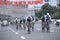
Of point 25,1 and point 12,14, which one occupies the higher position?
point 25,1

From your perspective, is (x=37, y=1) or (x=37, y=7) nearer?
(x=37, y=1)

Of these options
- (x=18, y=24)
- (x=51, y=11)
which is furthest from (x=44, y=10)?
(x=18, y=24)

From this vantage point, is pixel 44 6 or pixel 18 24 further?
pixel 44 6

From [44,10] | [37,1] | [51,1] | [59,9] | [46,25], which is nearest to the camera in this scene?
[46,25]

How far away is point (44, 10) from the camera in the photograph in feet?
383

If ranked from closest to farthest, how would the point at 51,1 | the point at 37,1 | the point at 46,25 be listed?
the point at 46,25 < the point at 37,1 < the point at 51,1

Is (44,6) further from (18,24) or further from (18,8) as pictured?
(18,24)

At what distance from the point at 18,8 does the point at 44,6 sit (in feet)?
94.7

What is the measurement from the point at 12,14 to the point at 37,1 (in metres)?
79.5

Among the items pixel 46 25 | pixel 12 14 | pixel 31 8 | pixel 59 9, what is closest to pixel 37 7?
pixel 31 8

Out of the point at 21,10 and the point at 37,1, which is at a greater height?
the point at 37,1

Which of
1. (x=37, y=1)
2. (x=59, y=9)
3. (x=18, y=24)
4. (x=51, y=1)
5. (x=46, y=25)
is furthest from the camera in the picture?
(x=51, y=1)

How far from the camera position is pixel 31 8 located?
145625 mm

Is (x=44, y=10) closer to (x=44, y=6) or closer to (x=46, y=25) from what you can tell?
(x=44, y=6)
